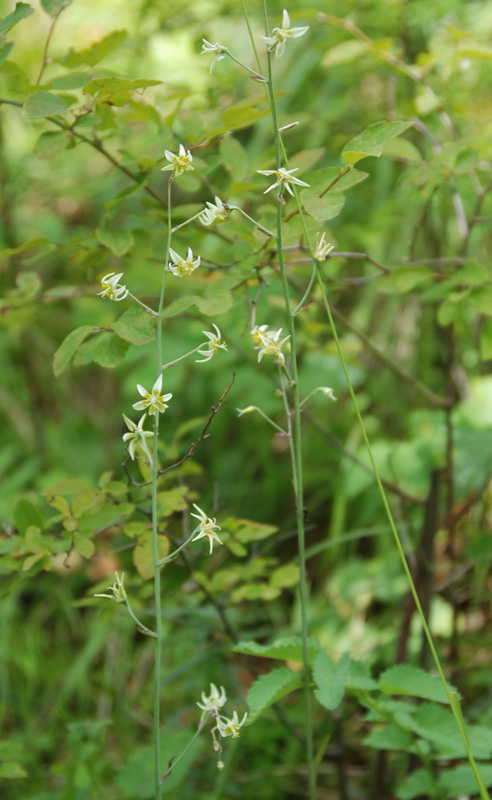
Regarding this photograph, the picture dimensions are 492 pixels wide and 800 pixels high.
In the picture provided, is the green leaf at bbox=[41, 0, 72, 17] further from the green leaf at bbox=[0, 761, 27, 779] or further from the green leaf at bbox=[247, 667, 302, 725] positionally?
the green leaf at bbox=[0, 761, 27, 779]

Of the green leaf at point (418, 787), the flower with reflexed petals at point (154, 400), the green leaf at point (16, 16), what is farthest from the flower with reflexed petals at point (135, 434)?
the green leaf at point (418, 787)

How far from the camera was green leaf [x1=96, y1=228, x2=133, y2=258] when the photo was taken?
3.25 feet

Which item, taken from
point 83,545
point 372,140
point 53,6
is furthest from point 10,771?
point 53,6

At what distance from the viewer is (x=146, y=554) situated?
3.07ft

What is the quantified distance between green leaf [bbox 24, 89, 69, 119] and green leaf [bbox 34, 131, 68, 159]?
0.21ft

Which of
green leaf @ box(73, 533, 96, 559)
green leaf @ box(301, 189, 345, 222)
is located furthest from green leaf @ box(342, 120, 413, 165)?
green leaf @ box(73, 533, 96, 559)

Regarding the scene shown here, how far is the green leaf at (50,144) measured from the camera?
0.90 metres

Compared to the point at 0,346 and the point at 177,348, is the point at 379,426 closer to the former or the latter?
the point at 177,348

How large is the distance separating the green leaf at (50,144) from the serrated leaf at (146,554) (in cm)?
51

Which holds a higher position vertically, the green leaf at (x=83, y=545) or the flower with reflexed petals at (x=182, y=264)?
the flower with reflexed petals at (x=182, y=264)

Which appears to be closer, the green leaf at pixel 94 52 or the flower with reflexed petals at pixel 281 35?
the flower with reflexed petals at pixel 281 35

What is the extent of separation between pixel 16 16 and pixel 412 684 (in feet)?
3.08

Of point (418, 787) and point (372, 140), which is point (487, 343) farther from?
point (418, 787)

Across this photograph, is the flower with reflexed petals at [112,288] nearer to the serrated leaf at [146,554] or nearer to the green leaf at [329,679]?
the serrated leaf at [146,554]
